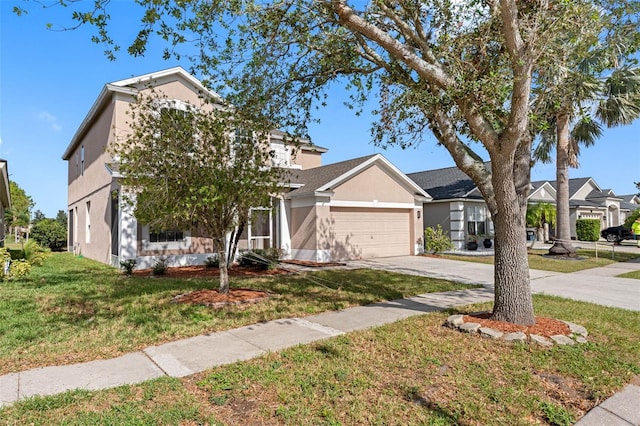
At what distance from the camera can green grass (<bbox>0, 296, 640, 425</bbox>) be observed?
136 inches

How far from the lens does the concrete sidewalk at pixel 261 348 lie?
3.93 m

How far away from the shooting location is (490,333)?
18.5 ft

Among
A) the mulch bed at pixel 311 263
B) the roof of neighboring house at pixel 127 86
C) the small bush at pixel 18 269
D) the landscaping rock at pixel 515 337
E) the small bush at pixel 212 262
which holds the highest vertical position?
the roof of neighboring house at pixel 127 86

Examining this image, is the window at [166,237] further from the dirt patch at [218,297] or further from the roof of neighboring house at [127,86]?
the dirt patch at [218,297]

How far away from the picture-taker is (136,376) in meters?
4.31

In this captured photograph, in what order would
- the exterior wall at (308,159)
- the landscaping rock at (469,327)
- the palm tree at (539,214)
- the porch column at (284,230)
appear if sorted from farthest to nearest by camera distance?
the palm tree at (539,214)
the exterior wall at (308,159)
the porch column at (284,230)
the landscaping rock at (469,327)

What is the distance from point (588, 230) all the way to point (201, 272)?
30.8 m

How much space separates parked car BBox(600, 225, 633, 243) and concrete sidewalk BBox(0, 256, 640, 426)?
21.8m

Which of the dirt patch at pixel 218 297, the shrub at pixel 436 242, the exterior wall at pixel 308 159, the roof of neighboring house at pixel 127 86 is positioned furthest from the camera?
the exterior wall at pixel 308 159

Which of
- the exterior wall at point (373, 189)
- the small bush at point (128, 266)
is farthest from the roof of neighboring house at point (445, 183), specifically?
the small bush at point (128, 266)

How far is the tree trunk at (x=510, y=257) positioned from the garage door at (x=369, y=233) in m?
10.7

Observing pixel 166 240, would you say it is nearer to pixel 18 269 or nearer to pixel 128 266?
pixel 128 266

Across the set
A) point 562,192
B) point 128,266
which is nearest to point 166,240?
point 128,266

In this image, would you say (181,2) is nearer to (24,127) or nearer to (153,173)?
(153,173)
